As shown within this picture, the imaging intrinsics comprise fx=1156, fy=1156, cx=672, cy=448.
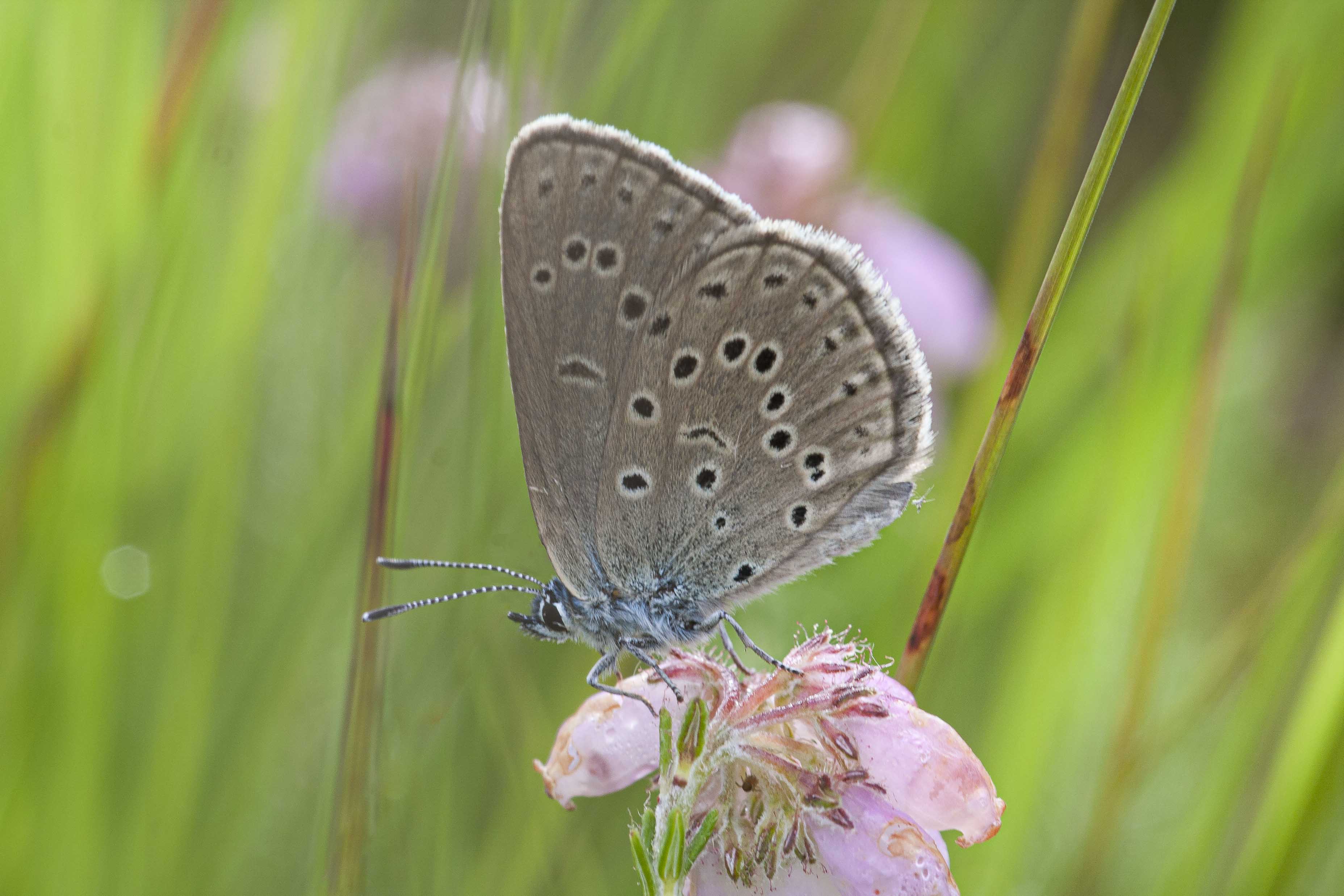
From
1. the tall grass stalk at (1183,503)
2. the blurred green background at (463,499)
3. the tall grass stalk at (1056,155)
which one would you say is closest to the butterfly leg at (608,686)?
the blurred green background at (463,499)

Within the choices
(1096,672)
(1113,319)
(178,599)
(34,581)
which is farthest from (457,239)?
(1096,672)

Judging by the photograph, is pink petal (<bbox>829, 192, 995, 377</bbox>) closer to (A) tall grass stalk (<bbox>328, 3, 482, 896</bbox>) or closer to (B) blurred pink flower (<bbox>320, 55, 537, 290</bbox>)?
(B) blurred pink flower (<bbox>320, 55, 537, 290</bbox>)

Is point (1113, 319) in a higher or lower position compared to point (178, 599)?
higher

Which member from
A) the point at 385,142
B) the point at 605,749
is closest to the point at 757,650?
the point at 605,749

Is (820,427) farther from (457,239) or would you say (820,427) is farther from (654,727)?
(457,239)

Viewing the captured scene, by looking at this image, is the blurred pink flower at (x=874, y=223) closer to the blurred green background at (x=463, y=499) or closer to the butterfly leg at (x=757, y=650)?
the blurred green background at (x=463, y=499)
